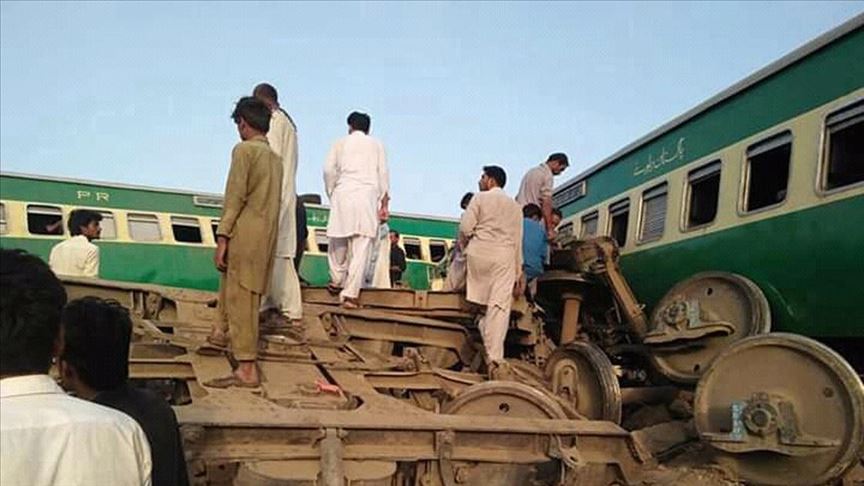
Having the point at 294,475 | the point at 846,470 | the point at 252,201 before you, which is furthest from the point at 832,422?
the point at 252,201

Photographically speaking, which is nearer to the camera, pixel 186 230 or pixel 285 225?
pixel 285 225

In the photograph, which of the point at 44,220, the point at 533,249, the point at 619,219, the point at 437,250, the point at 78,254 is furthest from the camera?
the point at 437,250

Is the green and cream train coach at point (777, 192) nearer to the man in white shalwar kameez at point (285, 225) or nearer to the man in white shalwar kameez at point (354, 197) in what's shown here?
the man in white shalwar kameez at point (354, 197)

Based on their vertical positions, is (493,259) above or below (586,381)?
above

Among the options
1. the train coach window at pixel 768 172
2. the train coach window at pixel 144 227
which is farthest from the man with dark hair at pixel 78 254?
the train coach window at pixel 144 227

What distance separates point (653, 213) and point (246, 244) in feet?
17.7

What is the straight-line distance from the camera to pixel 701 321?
6328mm

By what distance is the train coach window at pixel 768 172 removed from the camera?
6.20 m

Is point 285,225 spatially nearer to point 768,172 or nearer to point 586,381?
point 586,381

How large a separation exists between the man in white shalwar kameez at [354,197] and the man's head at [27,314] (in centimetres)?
538

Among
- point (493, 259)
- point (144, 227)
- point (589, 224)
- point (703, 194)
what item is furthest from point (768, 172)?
point (144, 227)

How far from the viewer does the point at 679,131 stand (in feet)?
26.4

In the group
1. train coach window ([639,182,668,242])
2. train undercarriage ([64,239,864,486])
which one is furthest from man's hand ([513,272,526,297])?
train coach window ([639,182,668,242])

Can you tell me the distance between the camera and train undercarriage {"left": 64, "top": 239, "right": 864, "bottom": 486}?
3852 mm
